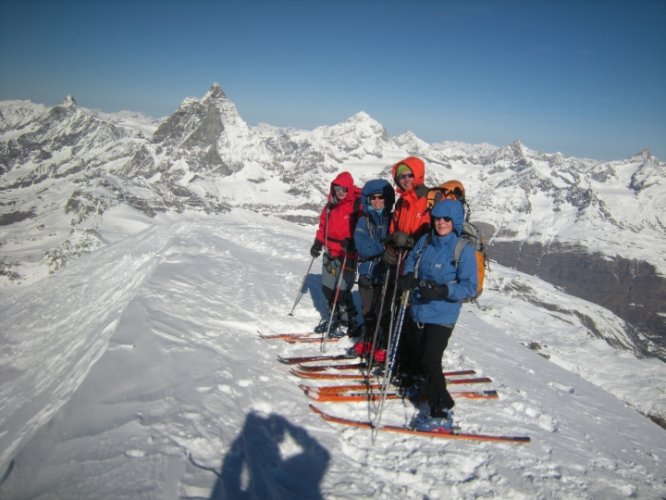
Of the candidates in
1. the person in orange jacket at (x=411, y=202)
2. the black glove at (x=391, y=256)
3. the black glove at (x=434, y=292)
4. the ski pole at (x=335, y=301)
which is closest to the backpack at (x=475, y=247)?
the black glove at (x=434, y=292)

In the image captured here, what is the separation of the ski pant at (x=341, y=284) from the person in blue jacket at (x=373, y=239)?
2.79 feet

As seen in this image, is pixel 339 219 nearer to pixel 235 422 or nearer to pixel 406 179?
pixel 406 179

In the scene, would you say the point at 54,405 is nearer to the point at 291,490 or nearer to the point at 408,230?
the point at 291,490

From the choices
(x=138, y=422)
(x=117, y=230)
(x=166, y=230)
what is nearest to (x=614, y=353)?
(x=166, y=230)

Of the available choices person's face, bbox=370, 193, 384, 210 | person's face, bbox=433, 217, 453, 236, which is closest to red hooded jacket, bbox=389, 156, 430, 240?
person's face, bbox=370, 193, 384, 210

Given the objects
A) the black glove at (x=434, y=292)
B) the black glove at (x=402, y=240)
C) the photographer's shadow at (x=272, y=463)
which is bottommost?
the photographer's shadow at (x=272, y=463)

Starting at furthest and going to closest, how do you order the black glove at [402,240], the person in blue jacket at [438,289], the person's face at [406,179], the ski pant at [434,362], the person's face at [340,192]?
the person's face at [340,192], the person's face at [406,179], the black glove at [402,240], the ski pant at [434,362], the person in blue jacket at [438,289]

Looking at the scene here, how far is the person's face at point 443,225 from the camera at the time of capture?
20.4 ft

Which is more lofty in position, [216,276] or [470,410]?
[216,276]

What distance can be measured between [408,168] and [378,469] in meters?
4.99

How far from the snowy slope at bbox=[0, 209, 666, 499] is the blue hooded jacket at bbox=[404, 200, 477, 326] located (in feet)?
6.40

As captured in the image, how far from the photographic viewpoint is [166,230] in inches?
803

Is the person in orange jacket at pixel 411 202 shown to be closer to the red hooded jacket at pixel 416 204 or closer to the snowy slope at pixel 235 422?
the red hooded jacket at pixel 416 204

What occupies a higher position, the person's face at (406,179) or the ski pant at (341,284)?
the person's face at (406,179)
